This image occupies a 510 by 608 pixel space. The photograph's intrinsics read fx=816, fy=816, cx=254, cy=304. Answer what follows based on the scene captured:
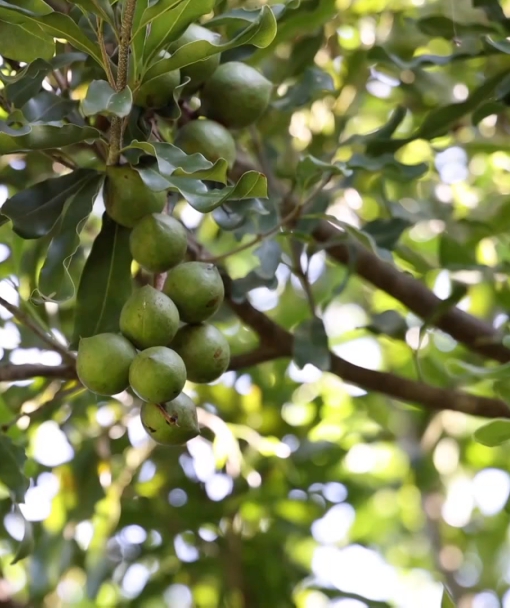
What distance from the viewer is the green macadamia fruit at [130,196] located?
0.69m

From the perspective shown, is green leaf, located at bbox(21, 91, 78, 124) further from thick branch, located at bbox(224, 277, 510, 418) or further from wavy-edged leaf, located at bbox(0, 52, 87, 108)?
thick branch, located at bbox(224, 277, 510, 418)

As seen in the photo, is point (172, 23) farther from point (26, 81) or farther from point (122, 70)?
point (26, 81)

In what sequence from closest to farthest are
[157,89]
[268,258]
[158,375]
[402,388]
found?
[158,375], [157,89], [268,258], [402,388]

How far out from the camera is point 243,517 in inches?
53.8

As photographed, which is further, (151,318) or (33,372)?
(33,372)

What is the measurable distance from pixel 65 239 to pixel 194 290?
153 mm

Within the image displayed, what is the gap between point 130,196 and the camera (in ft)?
2.26

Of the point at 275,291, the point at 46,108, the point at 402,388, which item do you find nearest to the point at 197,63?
the point at 46,108

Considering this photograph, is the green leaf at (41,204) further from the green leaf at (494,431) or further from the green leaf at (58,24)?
the green leaf at (494,431)

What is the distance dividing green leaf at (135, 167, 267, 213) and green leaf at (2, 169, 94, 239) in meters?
0.14

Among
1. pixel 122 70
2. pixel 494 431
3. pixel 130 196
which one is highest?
pixel 122 70

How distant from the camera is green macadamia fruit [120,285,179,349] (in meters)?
0.61

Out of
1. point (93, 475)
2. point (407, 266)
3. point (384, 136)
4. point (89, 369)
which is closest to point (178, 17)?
point (89, 369)

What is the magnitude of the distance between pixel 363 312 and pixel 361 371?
0.71 metres
